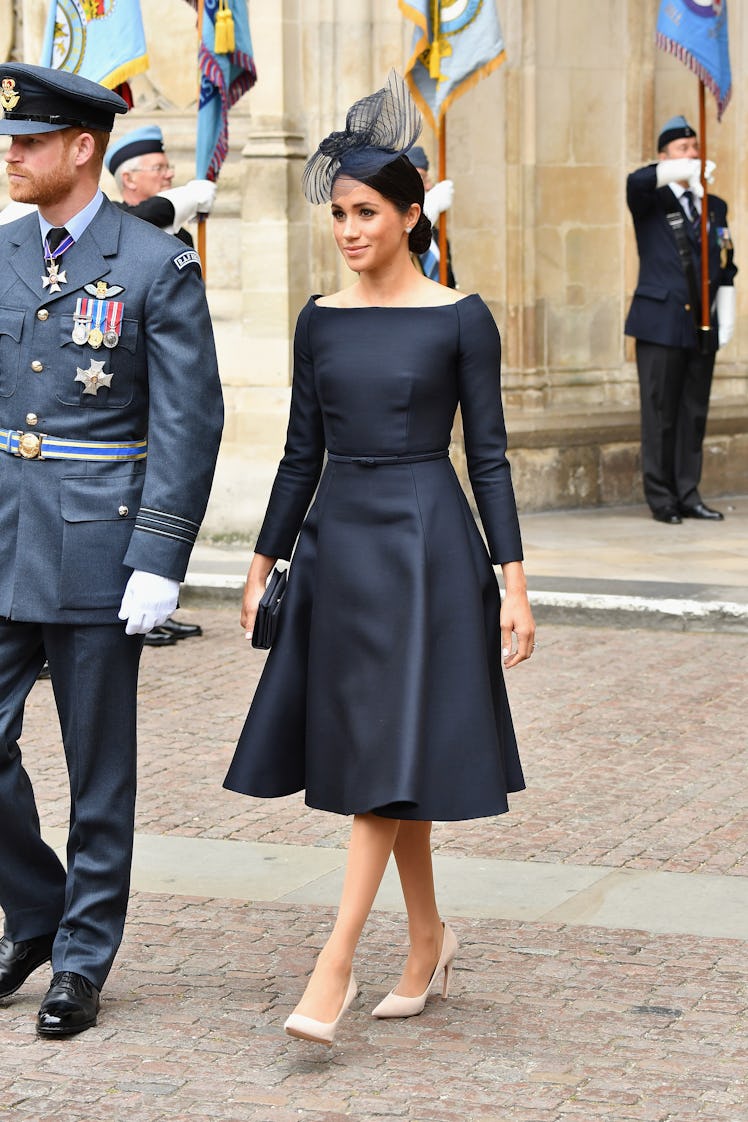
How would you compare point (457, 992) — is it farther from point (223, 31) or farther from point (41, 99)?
point (223, 31)

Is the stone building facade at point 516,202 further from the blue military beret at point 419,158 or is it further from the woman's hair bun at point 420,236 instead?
the woman's hair bun at point 420,236

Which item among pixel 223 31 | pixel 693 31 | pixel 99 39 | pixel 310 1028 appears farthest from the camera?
pixel 693 31

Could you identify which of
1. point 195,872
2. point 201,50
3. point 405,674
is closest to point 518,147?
point 201,50

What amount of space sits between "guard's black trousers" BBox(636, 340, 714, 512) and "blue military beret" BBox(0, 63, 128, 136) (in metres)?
8.06

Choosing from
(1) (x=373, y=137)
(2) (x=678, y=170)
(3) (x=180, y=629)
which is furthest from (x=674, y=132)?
(1) (x=373, y=137)

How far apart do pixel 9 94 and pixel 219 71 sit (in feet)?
20.2

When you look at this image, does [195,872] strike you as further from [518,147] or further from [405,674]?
Result: [518,147]

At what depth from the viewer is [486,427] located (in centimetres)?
433

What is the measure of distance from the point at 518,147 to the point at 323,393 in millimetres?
8539

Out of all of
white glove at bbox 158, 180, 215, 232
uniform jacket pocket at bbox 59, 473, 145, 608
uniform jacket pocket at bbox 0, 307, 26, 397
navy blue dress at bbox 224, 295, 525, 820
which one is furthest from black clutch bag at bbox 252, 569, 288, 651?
white glove at bbox 158, 180, 215, 232

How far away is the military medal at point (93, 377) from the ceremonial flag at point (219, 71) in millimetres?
6073

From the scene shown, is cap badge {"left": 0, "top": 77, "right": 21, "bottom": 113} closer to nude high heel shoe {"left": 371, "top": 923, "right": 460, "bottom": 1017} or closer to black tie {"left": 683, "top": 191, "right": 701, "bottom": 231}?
nude high heel shoe {"left": 371, "top": 923, "right": 460, "bottom": 1017}

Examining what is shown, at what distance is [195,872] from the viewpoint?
5508 mm

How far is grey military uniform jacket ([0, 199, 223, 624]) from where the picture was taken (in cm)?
427
